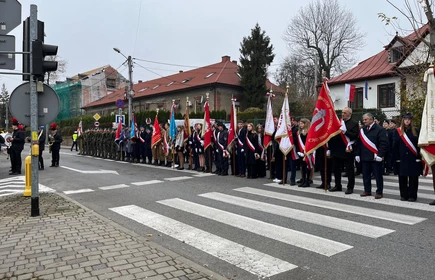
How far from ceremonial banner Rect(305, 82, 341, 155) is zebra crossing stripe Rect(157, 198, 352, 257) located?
12.0 feet

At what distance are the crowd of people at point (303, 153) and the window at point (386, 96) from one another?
60.1ft

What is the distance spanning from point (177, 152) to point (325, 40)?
38045mm

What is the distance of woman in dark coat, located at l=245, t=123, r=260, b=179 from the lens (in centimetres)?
1237

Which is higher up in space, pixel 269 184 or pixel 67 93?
pixel 67 93

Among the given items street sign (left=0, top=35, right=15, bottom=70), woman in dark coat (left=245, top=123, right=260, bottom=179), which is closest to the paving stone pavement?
street sign (left=0, top=35, right=15, bottom=70)

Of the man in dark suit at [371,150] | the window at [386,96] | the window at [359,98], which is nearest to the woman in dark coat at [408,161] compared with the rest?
the man in dark suit at [371,150]

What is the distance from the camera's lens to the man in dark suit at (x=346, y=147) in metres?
9.19

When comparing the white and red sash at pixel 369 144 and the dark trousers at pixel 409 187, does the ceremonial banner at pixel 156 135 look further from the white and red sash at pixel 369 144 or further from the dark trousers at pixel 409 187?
the dark trousers at pixel 409 187

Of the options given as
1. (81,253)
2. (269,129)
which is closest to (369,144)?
(269,129)

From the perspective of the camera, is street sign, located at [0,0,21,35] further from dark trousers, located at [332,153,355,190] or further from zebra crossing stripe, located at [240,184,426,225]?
dark trousers, located at [332,153,355,190]

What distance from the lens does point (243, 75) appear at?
145ft

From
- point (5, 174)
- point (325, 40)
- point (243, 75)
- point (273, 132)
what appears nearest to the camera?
point (273, 132)

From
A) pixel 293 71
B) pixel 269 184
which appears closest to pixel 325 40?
pixel 293 71

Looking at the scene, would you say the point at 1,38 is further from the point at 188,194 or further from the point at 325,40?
the point at 325,40
